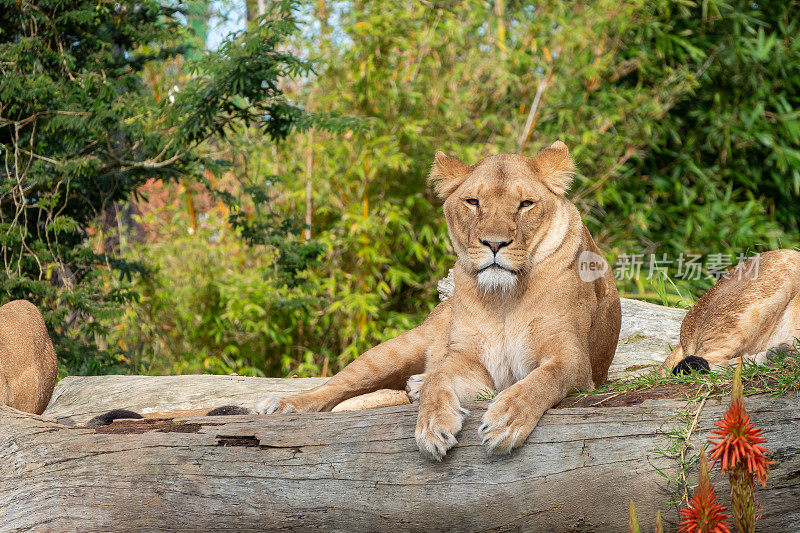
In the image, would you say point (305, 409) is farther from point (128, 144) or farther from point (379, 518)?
point (128, 144)

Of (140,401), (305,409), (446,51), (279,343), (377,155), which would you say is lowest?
(279,343)

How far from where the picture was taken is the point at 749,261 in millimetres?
4074

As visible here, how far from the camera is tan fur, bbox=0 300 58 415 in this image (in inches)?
150

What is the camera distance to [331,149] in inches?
287

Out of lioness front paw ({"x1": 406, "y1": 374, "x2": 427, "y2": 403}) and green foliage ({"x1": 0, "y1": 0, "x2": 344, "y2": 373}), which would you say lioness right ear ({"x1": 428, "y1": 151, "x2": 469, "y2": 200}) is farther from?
green foliage ({"x1": 0, "y1": 0, "x2": 344, "y2": 373})

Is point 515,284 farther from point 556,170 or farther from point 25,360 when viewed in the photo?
point 25,360

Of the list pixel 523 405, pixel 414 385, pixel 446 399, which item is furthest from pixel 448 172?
pixel 523 405

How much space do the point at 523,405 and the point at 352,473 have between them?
0.61 meters

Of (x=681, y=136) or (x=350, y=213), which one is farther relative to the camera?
(x=681, y=136)

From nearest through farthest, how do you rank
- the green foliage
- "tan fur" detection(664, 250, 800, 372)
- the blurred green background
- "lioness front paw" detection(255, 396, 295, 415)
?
"lioness front paw" detection(255, 396, 295, 415)
"tan fur" detection(664, 250, 800, 372)
the green foliage
the blurred green background

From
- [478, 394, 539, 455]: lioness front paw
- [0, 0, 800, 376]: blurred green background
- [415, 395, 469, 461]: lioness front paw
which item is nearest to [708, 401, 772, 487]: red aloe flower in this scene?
[478, 394, 539, 455]: lioness front paw

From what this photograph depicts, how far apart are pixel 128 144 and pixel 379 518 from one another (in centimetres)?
406

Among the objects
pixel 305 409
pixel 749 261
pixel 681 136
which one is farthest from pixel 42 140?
pixel 681 136

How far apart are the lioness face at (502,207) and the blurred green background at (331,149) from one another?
1.64 m
